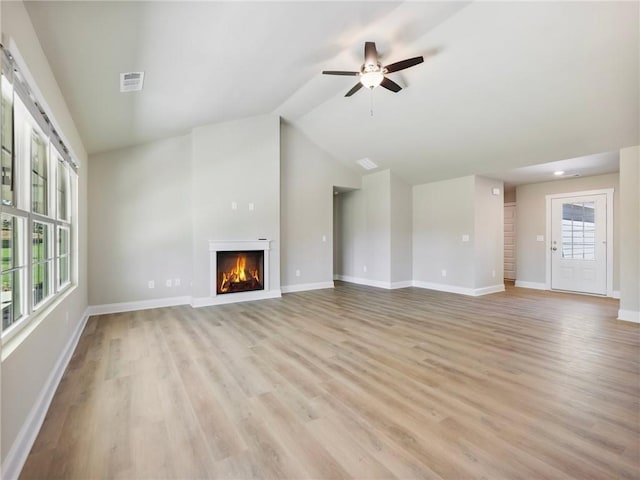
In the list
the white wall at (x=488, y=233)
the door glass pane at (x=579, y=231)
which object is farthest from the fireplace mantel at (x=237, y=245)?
the door glass pane at (x=579, y=231)

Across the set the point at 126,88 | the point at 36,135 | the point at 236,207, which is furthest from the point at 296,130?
the point at 36,135

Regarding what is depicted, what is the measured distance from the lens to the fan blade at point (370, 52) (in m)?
3.32

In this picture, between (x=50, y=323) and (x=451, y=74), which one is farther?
(x=451, y=74)

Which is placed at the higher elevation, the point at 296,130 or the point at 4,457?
the point at 296,130

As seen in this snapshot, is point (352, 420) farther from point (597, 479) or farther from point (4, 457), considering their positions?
point (4, 457)

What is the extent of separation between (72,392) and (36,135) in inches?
79.3

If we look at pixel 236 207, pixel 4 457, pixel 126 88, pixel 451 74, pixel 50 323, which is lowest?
pixel 4 457

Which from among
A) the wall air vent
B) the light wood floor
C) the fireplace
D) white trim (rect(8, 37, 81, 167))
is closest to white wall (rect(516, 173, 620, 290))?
the light wood floor

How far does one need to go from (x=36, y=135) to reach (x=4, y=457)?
88.9 inches

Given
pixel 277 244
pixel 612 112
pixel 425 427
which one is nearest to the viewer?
pixel 425 427

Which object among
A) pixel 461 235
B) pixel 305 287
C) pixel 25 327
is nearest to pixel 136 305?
pixel 305 287

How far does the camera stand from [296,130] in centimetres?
678

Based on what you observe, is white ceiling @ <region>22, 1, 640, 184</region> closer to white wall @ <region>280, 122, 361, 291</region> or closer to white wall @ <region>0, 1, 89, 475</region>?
white wall @ <region>0, 1, 89, 475</region>

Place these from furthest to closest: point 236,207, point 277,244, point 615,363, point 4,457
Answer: point 277,244 → point 236,207 → point 615,363 → point 4,457
